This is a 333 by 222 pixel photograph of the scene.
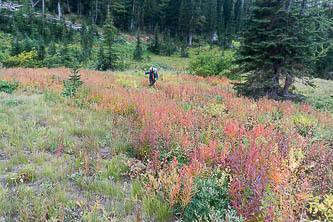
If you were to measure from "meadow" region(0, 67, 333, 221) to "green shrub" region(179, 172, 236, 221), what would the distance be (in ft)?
0.05

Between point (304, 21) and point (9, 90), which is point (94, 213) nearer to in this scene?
point (9, 90)

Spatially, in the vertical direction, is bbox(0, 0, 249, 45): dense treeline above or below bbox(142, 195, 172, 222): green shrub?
above

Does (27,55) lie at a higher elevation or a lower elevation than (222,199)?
higher

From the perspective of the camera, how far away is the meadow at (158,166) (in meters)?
2.71

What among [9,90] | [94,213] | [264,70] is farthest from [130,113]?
[264,70]

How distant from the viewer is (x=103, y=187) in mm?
3330

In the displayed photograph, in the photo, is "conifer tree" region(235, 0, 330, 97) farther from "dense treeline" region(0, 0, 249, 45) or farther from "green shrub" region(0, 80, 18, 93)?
"dense treeline" region(0, 0, 249, 45)

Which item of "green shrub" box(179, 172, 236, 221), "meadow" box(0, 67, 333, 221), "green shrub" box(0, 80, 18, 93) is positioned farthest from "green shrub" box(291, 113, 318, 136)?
"green shrub" box(0, 80, 18, 93)

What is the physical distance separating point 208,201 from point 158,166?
976mm

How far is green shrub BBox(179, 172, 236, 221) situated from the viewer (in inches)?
107

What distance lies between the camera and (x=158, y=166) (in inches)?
137

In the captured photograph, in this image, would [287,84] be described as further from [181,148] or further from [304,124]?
[181,148]

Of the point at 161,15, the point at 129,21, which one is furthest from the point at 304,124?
the point at 161,15

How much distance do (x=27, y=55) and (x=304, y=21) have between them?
2123 centimetres
